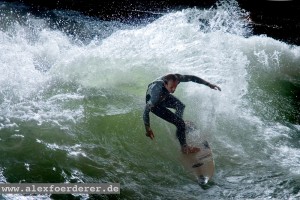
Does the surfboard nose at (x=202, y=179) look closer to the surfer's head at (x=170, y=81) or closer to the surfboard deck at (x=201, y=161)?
the surfboard deck at (x=201, y=161)

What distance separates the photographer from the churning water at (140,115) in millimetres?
6164

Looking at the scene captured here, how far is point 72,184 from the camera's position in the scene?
5828 mm

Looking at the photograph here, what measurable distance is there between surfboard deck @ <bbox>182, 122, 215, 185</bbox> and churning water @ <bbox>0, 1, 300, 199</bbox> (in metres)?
0.17

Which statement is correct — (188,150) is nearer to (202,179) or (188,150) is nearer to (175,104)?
(202,179)

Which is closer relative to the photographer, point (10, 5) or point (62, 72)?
point (62, 72)

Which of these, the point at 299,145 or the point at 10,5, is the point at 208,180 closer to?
the point at 299,145

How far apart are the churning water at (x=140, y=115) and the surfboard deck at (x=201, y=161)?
169 mm

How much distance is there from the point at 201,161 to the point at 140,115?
2.32 m

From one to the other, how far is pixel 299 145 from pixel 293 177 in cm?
Result: 154

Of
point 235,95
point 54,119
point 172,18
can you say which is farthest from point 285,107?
point 54,119

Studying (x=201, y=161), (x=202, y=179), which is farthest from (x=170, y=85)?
(x=202, y=179)

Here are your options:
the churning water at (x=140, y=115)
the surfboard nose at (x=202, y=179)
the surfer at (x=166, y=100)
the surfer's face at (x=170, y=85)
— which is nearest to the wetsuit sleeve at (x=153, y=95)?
the surfer at (x=166, y=100)

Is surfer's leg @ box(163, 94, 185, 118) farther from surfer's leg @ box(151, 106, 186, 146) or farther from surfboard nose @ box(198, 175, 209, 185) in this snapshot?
surfboard nose @ box(198, 175, 209, 185)

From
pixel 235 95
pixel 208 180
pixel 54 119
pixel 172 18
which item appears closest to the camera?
pixel 208 180
